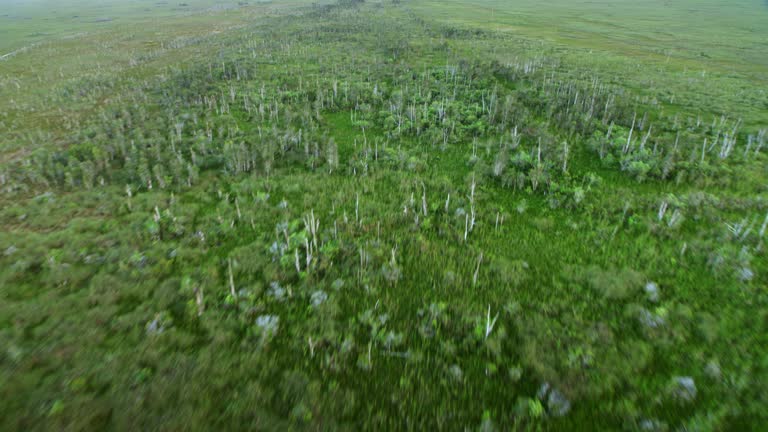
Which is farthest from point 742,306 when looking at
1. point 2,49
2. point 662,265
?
point 2,49

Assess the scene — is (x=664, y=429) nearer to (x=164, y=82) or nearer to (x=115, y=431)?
(x=115, y=431)

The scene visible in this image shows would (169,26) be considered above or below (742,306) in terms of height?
above

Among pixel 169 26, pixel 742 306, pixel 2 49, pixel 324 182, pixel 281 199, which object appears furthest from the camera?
pixel 169 26

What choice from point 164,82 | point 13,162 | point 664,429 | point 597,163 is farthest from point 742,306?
point 164,82

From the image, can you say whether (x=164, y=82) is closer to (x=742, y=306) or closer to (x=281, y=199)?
(x=281, y=199)

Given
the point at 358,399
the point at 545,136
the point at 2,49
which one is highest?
the point at 2,49

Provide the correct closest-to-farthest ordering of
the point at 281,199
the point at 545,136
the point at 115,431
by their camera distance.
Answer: the point at 115,431 → the point at 281,199 → the point at 545,136

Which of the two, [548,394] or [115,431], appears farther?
[548,394]
